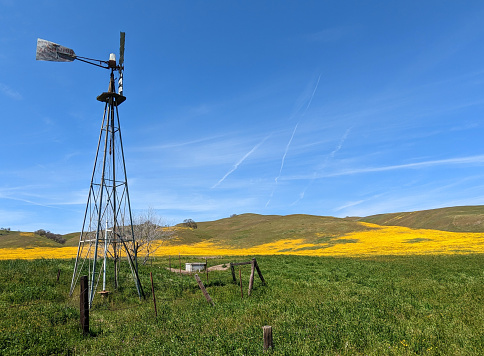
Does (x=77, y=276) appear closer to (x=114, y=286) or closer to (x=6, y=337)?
(x=114, y=286)

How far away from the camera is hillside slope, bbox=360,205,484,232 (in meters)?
89.0

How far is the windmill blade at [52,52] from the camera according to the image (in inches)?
682

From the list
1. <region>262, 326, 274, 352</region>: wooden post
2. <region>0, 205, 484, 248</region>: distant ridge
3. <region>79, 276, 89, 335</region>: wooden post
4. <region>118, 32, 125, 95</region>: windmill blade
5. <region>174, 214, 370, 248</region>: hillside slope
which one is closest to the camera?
<region>262, 326, 274, 352</region>: wooden post

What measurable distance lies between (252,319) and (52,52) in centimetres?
1797

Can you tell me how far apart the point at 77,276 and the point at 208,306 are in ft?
36.0

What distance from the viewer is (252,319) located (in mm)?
11836

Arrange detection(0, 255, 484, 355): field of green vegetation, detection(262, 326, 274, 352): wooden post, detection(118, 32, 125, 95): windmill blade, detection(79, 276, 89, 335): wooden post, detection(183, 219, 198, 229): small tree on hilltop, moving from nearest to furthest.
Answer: detection(262, 326, 274, 352): wooden post, detection(0, 255, 484, 355): field of green vegetation, detection(79, 276, 89, 335): wooden post, detection(118, 32, 125, 95): windmill blade, detection(183, 219, 198, 229): small tree on hilltop

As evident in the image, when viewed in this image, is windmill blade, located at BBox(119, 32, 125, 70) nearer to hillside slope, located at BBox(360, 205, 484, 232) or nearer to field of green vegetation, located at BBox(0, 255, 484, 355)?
field of green vegetation, located at BBox(0, 255, 484, 355)

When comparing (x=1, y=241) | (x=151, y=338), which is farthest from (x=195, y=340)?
(x=1, y=241)

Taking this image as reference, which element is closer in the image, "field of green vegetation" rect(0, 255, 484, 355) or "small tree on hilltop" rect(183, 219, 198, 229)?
"field of green vegetation" rect(0, 255, 484, 355)

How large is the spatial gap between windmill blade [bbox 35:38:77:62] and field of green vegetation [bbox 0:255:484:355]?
1303 cm

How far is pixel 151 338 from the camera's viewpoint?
10320mm

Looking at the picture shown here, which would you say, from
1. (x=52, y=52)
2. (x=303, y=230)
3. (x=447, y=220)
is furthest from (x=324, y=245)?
(x=447, y=220)

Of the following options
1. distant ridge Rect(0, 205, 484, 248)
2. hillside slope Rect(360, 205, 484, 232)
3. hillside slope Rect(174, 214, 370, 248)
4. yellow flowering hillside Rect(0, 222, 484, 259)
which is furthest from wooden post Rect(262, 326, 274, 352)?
hillside slope Rect(360, 205, 484, 232)
